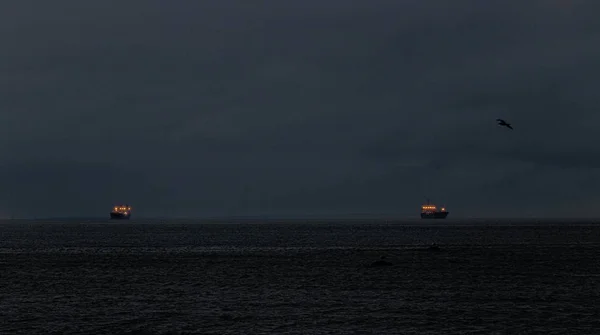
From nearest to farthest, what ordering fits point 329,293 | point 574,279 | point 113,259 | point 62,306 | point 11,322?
1. point 11,322
2. point 62,306
3. point 329,293
4. point 574,279
5. point 113,259

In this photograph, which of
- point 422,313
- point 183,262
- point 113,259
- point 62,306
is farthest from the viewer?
point 113,259

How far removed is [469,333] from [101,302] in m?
34.9

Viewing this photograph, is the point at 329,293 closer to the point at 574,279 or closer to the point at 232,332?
the point at 232,332

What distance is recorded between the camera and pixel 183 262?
11900cm

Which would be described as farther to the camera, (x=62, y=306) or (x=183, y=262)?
(x=183, y=262)

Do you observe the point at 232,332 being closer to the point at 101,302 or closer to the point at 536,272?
the point at 101,302

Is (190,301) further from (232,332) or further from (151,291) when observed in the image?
(232,332)

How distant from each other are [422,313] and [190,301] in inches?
859

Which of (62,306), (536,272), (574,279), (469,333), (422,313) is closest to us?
(469,333)

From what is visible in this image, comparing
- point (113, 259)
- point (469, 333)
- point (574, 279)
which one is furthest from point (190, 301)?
point (113, 259)

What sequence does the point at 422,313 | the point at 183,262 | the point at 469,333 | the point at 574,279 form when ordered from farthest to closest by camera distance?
the point at 183,262, the point at 574,279, the point at 422,313, the point at 469,333

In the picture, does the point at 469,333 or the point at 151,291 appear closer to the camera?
the point at 469,333

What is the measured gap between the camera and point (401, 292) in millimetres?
73875

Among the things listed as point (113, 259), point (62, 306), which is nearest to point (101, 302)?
point (62, 306)
